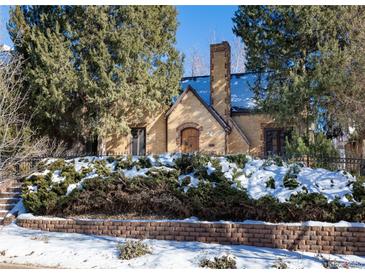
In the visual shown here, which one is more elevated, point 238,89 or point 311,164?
point 238,89

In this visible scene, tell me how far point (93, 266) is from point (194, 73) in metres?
36.2

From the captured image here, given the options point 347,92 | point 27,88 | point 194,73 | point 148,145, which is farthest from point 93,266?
point 194,73

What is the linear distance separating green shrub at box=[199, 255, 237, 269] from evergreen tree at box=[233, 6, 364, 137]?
1053 centimetres

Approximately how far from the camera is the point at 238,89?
2233 centimetres

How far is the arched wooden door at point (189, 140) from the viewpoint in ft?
67.4

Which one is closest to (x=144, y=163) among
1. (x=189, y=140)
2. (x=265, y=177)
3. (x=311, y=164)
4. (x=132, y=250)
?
(x=265, y=177)

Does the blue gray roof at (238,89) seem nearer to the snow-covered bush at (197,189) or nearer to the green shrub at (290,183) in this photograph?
the snow-covered bush at (197,189)

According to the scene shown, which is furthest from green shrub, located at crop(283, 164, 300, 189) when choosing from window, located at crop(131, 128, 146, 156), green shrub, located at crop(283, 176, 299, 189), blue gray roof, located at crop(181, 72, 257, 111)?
window, located at crop(131, 128, 146, 156)

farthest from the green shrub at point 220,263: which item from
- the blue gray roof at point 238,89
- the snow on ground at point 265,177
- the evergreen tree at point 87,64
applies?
the blue gray roof at point 238,89

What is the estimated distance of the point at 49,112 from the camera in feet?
58.5

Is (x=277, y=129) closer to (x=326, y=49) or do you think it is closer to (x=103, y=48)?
(x=326, y=49)

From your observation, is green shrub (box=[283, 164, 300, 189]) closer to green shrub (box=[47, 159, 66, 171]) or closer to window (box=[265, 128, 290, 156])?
green shrub (box=[47, 159, 66, 171])

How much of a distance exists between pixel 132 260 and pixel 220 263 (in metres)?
1.82

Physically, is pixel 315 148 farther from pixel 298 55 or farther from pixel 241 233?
pixel 298 55
